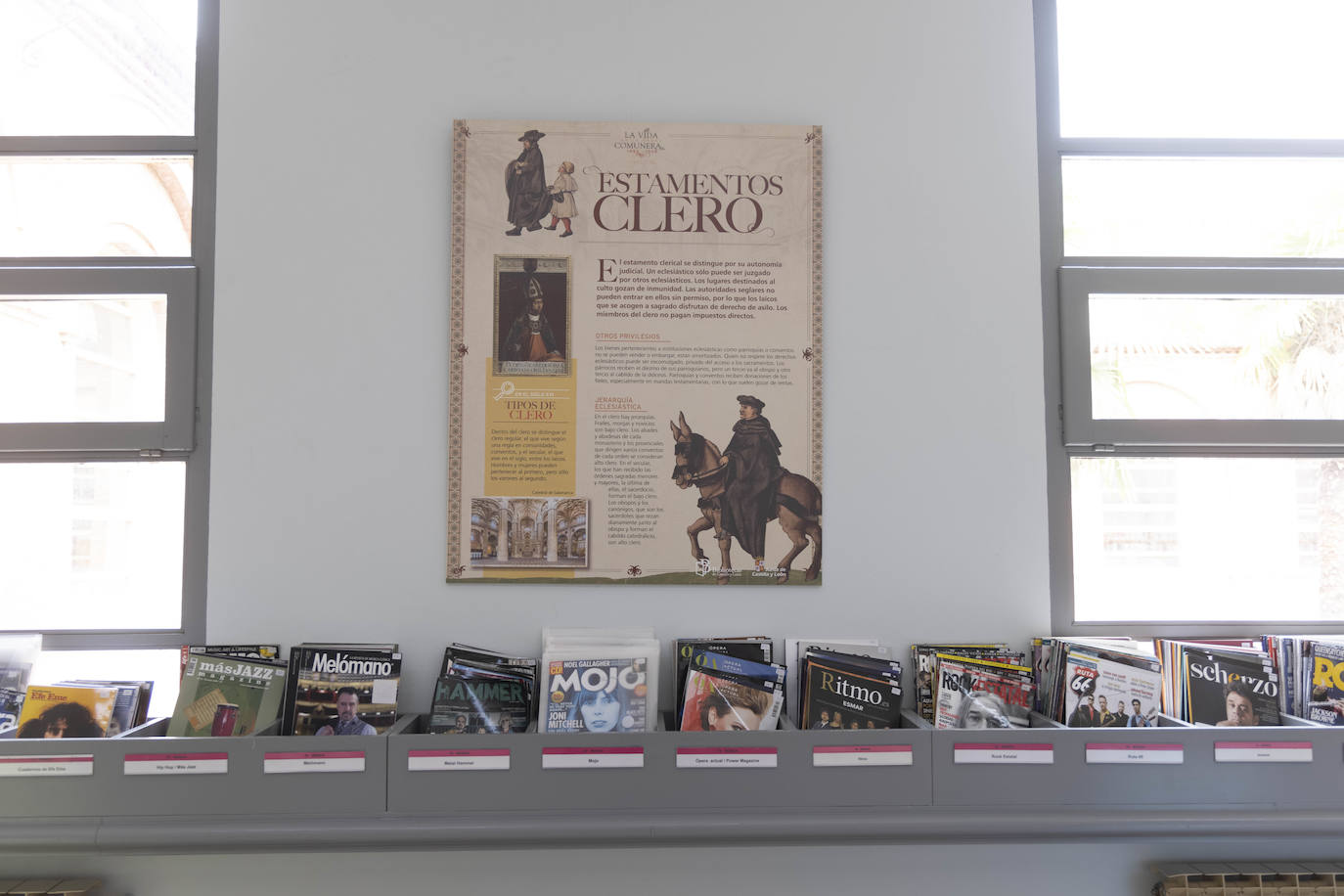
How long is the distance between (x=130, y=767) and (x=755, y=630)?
1352mm

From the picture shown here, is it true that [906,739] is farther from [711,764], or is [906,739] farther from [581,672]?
[581,672]

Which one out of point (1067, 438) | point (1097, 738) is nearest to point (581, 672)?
point (1097, 738)

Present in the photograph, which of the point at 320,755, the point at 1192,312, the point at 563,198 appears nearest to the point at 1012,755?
the point at 1192,312

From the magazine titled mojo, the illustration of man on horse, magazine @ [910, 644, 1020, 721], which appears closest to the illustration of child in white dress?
the magazine titled mojo

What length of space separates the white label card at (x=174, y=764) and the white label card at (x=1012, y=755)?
151cm

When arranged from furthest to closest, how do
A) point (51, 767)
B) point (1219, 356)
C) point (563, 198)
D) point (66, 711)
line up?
1. point (1219, 356)
2. point (563, 198)
3. point (66, 711)
4. point (51, 767)

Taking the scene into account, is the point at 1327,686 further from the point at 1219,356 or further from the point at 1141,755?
the point at 1219,356

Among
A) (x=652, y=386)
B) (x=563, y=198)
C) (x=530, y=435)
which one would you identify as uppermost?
(x=563, y=198)

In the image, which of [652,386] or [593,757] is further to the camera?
[652,386]

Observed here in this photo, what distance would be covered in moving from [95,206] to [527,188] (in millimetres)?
1110

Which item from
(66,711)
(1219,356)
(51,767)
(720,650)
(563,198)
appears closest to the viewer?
(51,767)

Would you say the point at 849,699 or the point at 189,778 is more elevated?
the point at 849,699

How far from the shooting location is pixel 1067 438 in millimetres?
2053

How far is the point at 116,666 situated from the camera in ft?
6.68
